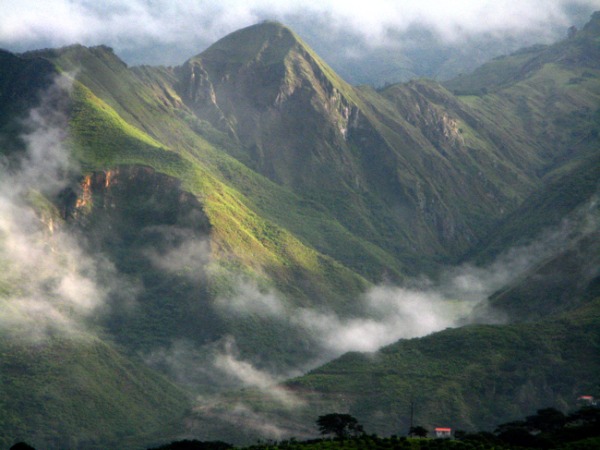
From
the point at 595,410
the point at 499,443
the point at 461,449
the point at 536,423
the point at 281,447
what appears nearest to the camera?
the point at 461,449

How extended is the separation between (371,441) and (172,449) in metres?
49.7

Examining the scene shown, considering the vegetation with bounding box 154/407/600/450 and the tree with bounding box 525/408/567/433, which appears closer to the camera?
the vegetation with bounding box 154/407/600/450

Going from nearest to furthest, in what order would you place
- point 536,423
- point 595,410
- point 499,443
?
1. point 499,443
2. point 595,410
3. point 536,423

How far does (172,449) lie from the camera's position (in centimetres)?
17125

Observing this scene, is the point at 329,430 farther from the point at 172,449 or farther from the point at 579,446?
the point at 579,446

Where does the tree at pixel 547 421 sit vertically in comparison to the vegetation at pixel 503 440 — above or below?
above

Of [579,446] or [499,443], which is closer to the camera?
[579,446]

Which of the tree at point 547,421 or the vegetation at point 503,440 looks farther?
the tree at point 547,421

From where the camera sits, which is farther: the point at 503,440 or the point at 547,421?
the point at 547,421

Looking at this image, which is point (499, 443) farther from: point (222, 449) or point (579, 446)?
point (222, 449)

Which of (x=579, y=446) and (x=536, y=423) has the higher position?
(x=536, y=423)

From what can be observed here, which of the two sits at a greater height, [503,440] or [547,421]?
[547,421]

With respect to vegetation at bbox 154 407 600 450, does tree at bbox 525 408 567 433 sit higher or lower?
higher

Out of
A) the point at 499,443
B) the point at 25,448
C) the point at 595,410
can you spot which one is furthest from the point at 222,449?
the point at 595,410
